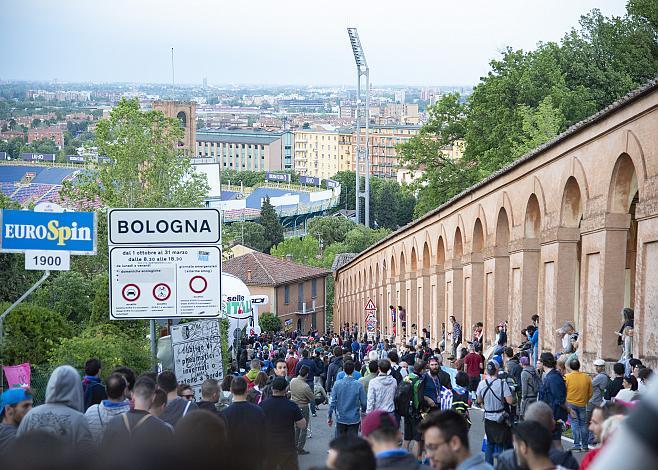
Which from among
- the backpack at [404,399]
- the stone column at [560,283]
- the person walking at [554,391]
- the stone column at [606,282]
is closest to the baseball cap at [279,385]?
the backpack at [404,399]

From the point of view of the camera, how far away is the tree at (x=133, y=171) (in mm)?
54000

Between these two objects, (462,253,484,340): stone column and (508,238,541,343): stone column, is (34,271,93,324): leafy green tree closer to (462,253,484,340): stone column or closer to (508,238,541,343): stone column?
(462,253,484,340): stone column

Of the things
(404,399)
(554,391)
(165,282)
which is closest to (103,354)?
(165,282)

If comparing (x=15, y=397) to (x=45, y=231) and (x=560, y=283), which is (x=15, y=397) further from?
(x=560, y=283)

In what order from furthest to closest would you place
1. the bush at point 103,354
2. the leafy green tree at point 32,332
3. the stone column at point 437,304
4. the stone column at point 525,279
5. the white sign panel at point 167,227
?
1. the stone column at point 437,304
2. the stone column at point 525,279
3. the leafy green tree at point 32,332
4. the bush at point 103,354
5. the white sign panel at point 167,227

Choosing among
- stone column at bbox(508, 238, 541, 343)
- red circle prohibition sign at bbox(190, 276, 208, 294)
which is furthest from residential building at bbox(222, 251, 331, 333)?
red circle prohibition sign at bbox(190, 276, 208, 294)

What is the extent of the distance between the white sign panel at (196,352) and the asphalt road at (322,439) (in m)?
1.88

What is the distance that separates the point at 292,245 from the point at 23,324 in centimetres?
11113

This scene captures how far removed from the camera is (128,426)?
30.8 ft

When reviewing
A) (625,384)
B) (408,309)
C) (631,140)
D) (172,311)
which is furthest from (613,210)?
(408,309)

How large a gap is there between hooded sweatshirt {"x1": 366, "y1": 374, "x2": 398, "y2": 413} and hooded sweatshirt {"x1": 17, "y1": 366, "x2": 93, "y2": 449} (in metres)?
7.15

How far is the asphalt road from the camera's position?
17562mm

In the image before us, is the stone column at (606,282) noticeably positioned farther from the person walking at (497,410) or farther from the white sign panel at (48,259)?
the white sign panel at (48,259)

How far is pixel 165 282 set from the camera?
16766mm
